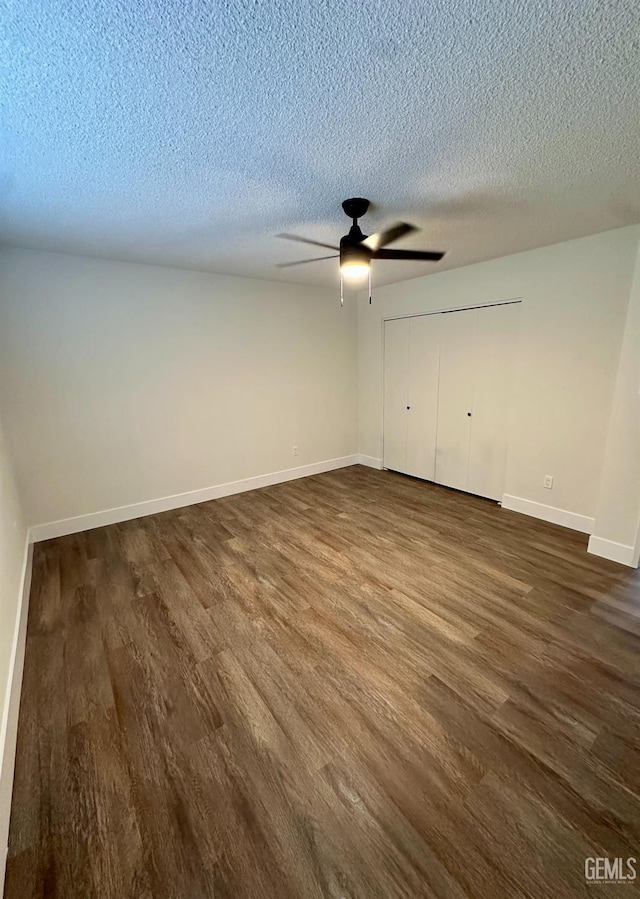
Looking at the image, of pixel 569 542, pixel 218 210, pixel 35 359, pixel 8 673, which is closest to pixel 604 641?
pixel 569 542

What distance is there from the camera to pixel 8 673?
5.18 ft

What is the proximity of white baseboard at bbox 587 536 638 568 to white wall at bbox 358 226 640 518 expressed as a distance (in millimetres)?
349

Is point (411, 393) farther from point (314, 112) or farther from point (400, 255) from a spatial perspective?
point (314, 112)

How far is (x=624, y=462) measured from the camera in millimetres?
2566

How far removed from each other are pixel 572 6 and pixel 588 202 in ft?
5.11

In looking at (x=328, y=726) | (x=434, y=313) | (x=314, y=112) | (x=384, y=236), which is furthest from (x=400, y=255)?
(x=328, y=726)

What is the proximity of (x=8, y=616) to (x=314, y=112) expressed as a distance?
2696 millimetres

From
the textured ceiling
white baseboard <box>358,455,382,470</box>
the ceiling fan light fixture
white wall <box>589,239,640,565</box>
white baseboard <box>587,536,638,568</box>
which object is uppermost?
the textured ceiling

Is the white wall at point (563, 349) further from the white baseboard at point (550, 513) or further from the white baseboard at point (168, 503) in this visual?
the white baseboard at point (168, 503)

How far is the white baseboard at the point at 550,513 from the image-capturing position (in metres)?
3.03

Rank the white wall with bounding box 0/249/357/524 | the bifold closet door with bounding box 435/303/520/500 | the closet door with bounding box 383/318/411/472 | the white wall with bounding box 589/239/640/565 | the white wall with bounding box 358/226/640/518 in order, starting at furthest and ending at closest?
the closet door with bounding box 383/318/411/472 < the bifold closet door with bounding box 435/303/520/500 < the white wall with bounding box 0/249/357/524 < the white wall with bounding box 358/226/640/518 < the white wall with bounding box 589/239/640/565

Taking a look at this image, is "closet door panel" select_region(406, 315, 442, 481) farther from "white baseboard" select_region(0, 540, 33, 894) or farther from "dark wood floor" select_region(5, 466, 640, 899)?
"white baseboard" select_region(0, 540, 33, 894)

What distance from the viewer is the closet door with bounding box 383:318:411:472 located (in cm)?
438

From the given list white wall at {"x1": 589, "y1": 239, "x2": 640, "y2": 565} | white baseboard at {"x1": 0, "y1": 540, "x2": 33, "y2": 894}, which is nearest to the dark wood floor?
white baseboard at {"x1": 0, "y1": 540, "x2": 33, "y2": 894}
